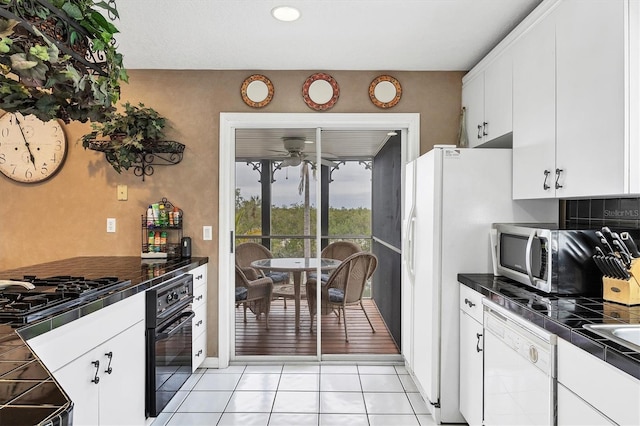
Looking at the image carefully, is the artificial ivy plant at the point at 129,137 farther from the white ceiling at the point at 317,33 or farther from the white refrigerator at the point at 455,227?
the white refrigerator at the point at 455,227

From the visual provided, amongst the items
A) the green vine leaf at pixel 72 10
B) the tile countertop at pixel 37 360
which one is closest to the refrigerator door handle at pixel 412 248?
the tile countertop at pixel 37 360

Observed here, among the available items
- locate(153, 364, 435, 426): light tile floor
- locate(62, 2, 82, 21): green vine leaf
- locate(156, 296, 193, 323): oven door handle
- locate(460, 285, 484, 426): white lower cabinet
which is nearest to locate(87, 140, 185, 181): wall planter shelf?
locate(156, 296, 193, 323): oven door handle

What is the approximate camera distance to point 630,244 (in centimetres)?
203

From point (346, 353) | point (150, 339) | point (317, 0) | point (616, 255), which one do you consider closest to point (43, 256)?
point (150, 339)

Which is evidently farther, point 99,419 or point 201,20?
point 201,20

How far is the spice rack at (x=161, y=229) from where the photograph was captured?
335 cm

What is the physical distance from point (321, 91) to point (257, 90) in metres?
0.53

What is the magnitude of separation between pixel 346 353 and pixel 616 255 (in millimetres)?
2306

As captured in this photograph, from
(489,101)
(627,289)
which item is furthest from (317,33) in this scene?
(627,289)

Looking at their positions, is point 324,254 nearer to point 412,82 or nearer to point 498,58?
point 412,82

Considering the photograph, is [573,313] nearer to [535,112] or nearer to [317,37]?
[535,112]

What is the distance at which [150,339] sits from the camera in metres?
2.33

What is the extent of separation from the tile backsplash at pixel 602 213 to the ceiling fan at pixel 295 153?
181 cm

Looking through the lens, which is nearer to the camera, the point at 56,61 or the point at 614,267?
the point at 56,61
